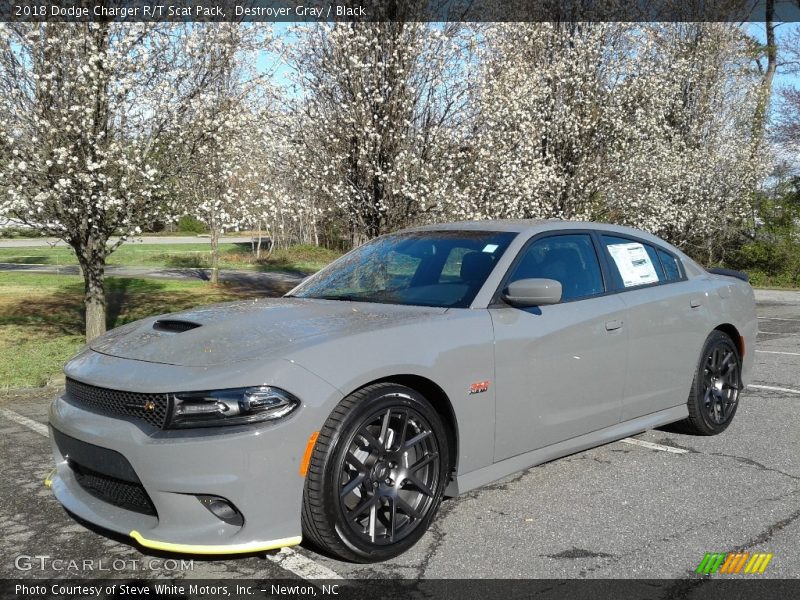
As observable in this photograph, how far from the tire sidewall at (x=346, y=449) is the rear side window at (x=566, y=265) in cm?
106

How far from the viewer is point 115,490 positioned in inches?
129

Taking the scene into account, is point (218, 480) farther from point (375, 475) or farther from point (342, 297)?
point (342, 297)

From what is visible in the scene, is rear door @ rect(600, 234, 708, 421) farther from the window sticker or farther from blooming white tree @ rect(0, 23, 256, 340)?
blooming white tree @ rect(0, 23, 256, 340)

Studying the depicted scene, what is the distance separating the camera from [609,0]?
17.9 metres

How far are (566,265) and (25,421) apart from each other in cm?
451

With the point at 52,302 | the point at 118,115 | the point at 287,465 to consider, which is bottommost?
the point at 52,302

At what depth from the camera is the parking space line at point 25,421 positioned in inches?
231

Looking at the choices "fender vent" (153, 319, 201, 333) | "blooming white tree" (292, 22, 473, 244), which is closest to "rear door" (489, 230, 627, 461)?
"fender vent" (153, 319, 201, 333)

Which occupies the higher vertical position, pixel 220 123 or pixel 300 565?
pixel 220 123

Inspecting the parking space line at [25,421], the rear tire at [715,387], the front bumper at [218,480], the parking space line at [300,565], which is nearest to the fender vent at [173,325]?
the front bumper at [218,480]

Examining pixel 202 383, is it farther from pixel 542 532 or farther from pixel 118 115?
pixel 118 115

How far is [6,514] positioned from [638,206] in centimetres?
1853

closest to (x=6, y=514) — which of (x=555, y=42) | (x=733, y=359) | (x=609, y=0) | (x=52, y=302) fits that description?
(x=733, y=359)

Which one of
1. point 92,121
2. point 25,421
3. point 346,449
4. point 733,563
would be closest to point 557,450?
point 733,563
